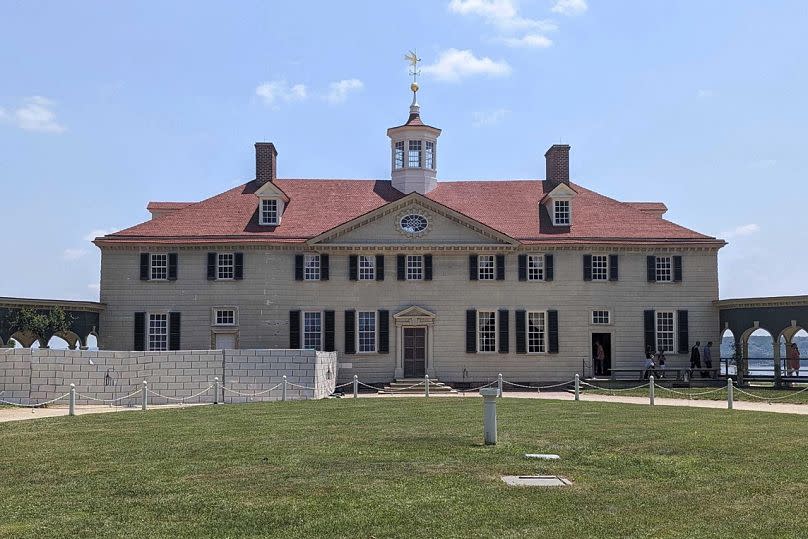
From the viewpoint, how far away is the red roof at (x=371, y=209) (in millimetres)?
35875

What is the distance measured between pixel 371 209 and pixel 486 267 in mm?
5491

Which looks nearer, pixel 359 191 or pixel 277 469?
pixel 277 469

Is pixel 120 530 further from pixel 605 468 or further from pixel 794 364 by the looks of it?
pixel 794 364

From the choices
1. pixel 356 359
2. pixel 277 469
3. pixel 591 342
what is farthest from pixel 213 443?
pixel 591 342

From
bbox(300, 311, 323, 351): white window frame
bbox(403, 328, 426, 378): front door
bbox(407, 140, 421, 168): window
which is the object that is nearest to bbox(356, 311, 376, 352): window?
bbox(403, 328, 426, 378): front door

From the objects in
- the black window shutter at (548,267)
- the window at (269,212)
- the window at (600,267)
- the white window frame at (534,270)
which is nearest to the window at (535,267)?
the white window frame at (534,270)

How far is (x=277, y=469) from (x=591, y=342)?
25.4m

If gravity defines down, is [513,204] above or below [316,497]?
above

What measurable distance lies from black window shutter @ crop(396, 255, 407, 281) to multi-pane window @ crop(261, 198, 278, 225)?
18.1 feet

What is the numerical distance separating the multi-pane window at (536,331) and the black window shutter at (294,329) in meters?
9.33

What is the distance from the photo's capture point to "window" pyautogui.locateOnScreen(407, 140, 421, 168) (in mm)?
39312

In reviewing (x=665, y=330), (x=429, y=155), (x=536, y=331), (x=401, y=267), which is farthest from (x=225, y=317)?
(x=665, y=330)

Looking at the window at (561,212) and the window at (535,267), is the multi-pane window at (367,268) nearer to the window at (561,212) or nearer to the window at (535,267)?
the window at (535,267)

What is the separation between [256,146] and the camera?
3934 cm
